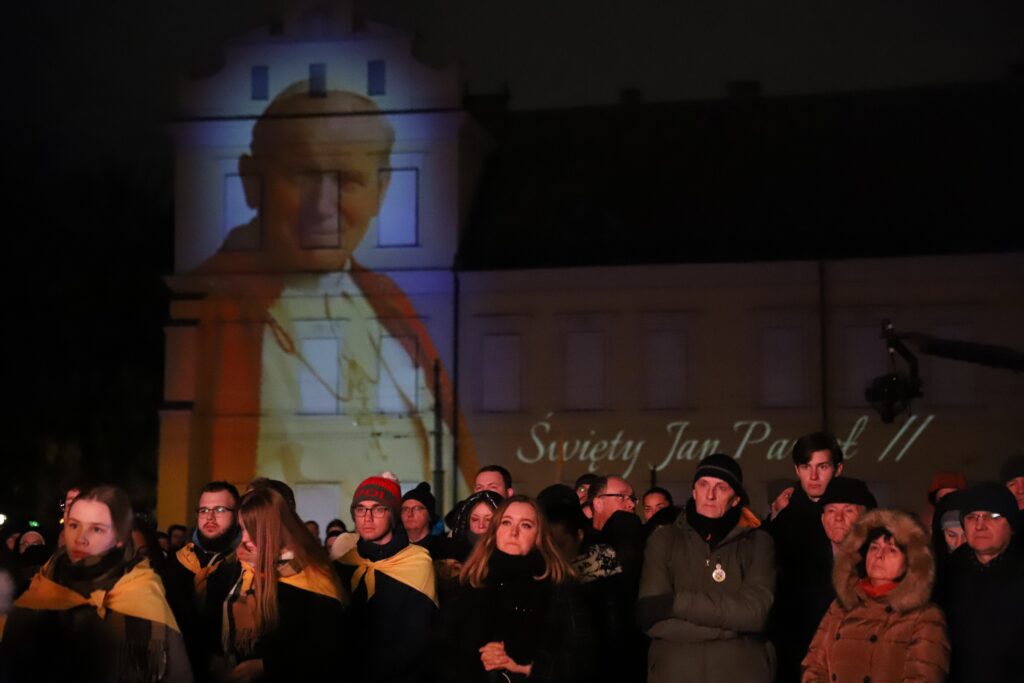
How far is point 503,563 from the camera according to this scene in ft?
27.5

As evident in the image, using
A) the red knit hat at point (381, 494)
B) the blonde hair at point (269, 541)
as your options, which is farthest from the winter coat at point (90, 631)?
the red knit hat at point (381, 494)

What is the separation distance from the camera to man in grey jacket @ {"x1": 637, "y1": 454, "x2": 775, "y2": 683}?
27.5 feet

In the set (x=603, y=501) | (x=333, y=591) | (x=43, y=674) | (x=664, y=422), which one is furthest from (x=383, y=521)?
(x=664, y=422)

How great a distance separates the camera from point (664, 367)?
33.7 m

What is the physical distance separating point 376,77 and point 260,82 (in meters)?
2.51

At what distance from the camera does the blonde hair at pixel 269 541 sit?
825 centimetres

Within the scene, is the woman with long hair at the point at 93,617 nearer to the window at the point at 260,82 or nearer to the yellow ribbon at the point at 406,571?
the yellow ribbon at the point at 406,571

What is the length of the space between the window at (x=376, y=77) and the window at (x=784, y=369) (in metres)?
9.52

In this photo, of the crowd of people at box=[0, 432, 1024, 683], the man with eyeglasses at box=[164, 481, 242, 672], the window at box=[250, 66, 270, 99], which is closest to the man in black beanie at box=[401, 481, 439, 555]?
the crowd of people at box=[0, 432, 1024, 683]

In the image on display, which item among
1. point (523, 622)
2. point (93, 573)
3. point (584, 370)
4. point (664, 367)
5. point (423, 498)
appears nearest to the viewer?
point (93, 573)

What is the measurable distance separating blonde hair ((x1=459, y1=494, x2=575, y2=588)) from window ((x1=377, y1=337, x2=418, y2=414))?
2569cm

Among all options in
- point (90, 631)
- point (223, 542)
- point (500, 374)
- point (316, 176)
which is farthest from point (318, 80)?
point (90, 631)

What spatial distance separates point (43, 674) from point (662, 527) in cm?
322

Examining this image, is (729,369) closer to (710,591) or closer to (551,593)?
(710,591)
